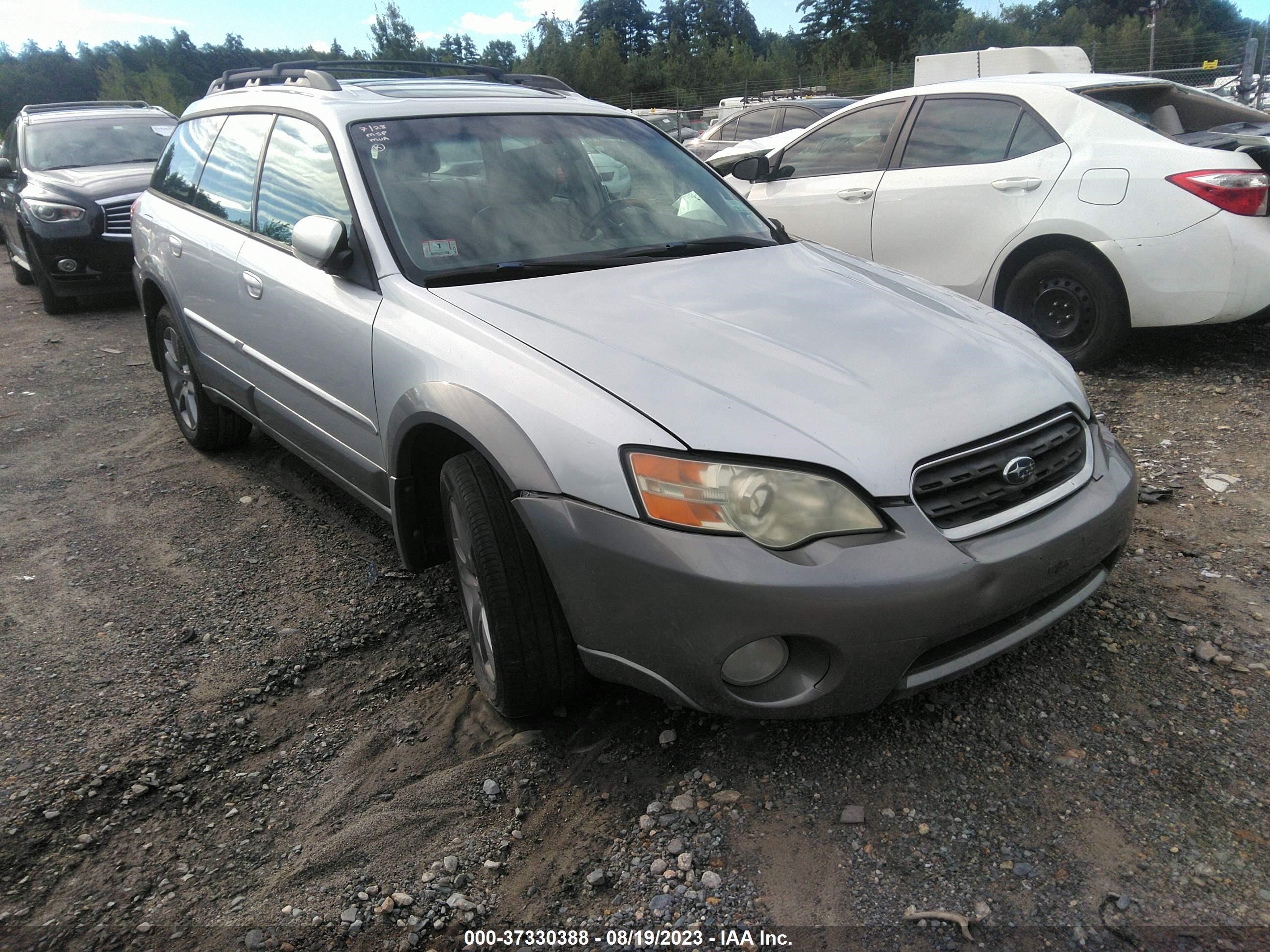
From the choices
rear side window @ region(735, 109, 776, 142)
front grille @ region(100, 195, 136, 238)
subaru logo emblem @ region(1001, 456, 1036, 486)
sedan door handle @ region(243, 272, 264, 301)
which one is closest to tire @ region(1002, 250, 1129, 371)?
subaru logo emblem @ region(1001, 456, 1036, 486)

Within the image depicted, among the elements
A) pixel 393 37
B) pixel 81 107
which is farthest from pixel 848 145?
pixel 393 37

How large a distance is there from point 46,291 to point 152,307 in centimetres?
484

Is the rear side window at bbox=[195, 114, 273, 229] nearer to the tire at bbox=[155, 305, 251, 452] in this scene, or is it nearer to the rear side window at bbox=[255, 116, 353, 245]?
the rear side window at bbox=[255, 116, 353, 245]

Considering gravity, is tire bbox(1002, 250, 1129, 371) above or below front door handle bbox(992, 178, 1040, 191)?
below

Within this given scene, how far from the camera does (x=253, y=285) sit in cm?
351

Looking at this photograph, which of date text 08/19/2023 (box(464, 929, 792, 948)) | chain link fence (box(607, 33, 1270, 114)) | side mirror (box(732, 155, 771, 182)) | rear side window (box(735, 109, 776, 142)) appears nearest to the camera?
date text 08/19/2023 (box(464, 929, 792, 948))

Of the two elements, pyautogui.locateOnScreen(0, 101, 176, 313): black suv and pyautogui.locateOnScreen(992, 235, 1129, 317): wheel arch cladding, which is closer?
pyautogui.locateOnScreen(992, 235, 1129, 317): wheel arch cladding

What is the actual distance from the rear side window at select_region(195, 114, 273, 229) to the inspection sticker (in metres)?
1.15

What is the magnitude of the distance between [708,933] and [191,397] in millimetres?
3910

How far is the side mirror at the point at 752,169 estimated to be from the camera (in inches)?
181

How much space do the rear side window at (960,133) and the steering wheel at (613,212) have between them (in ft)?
9.34

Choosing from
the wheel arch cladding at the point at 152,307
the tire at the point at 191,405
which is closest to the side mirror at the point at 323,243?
the tire at the point at 191,405

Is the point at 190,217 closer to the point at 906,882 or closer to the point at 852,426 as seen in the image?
the point at 852,426

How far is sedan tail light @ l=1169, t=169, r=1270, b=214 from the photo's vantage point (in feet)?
14.8
